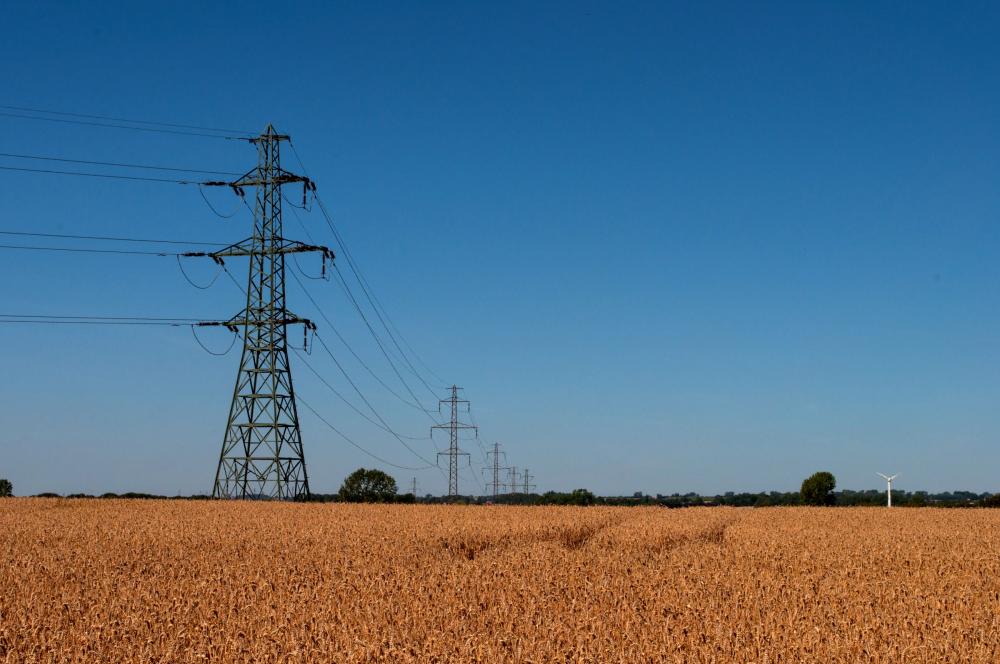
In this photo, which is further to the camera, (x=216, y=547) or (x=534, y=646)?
(x=216, y=547)

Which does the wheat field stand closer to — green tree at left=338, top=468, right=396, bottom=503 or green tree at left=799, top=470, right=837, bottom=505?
green tree at left=799, top=470, right=837, bottom=505

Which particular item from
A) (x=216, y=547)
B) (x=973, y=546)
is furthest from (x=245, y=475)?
(x=973, y=546)

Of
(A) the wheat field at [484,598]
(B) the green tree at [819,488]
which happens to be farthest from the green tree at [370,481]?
(A) the wheat field at [484,598]

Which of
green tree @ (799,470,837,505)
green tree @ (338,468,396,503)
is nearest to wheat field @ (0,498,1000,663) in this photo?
green tree @ (799,470,837,505)

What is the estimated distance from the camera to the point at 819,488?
8200 centimetres

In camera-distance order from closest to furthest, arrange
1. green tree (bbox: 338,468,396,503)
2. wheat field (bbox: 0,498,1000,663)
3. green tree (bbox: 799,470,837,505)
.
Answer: wheat field (bbox: 0,498,1000,663) < green tree (bbox: 799,470,837,505) < green tree (bbox: 338,468,396,503)

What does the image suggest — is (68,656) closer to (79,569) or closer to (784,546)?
(79,569)

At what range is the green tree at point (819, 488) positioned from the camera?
80.8 metres

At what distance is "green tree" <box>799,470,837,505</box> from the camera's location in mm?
80812

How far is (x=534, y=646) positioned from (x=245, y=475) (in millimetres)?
35649

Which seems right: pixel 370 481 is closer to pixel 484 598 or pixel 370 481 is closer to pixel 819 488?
pixel 819 488

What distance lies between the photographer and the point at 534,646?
7508 mm

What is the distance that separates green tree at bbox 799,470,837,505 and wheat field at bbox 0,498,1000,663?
64160 millimetres

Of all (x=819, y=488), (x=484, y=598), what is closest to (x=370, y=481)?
(x=819, y=488)
